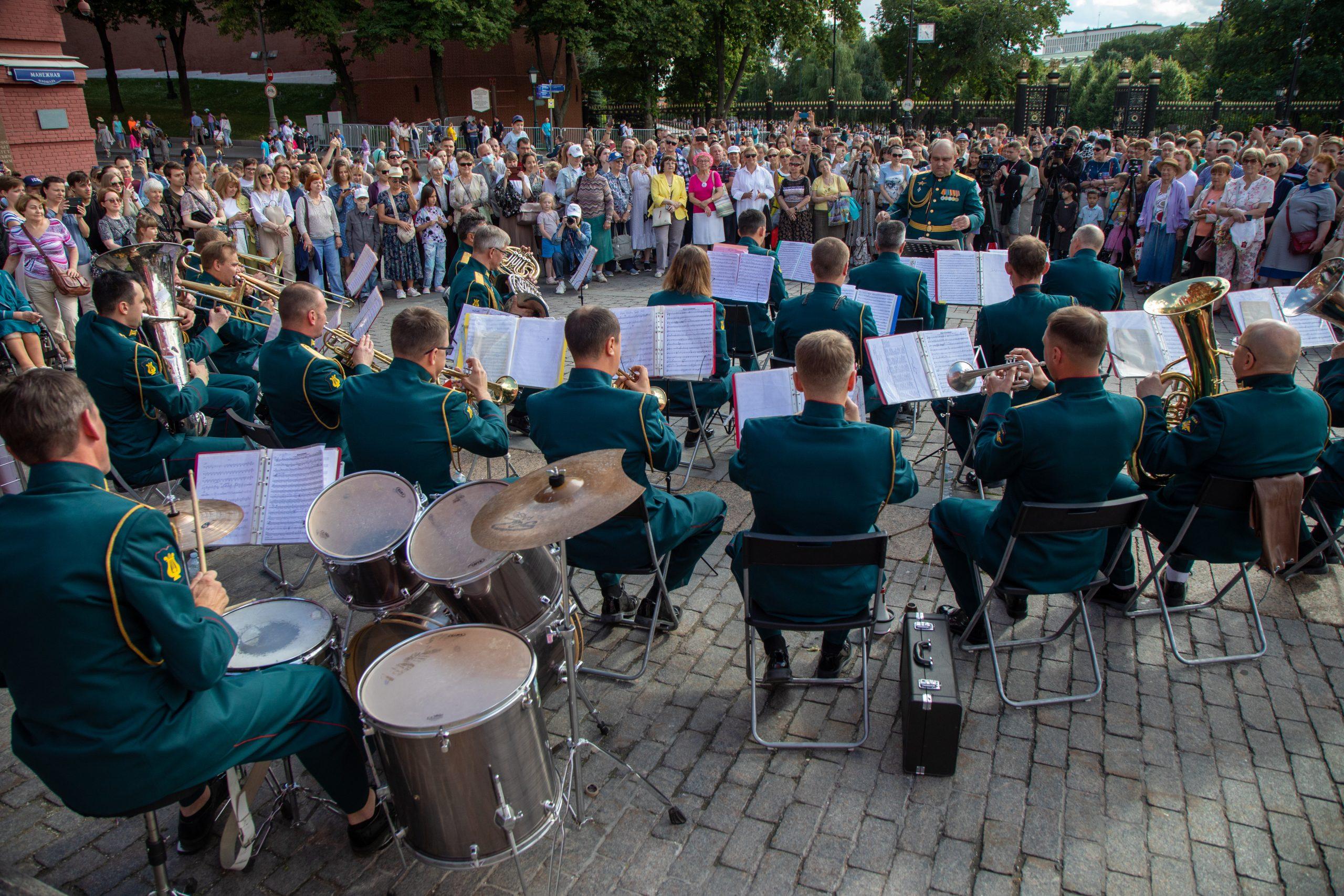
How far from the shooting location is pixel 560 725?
3.68m

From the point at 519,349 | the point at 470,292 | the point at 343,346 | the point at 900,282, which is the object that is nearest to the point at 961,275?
the point at 900,282

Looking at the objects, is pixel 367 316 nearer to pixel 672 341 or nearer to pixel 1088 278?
pixel 672 341

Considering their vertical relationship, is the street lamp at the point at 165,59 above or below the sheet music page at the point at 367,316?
above

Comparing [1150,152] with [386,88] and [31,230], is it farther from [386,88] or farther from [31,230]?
[386,88]

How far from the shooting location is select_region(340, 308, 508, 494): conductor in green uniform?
4.01 meters

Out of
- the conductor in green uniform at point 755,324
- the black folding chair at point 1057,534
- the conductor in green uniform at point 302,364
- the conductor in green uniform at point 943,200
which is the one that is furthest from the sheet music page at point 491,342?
the conductor in green uniform at point 943,200

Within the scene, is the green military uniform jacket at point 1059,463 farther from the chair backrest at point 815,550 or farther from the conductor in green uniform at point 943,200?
the conductor in green uniform at point 943,200

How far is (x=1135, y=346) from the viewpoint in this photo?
4844mm

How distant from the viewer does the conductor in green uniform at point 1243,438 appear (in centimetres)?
365

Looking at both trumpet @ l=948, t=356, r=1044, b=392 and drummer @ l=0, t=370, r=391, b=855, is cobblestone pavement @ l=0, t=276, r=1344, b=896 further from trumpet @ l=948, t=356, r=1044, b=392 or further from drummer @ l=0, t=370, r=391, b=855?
trumpet @ l=948, t=356, r=1044, b=392

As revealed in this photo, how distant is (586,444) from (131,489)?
3.21 meters

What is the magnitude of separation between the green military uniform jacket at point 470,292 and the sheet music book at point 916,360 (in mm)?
3132

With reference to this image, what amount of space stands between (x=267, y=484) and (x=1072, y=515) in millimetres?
3421

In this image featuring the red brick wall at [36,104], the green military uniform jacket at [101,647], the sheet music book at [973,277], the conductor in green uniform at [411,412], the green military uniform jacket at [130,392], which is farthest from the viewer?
the red brick wall at [36,104]
